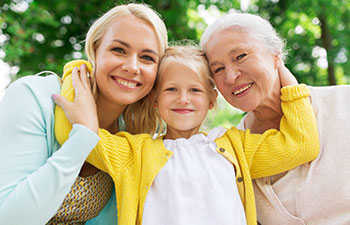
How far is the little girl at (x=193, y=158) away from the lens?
166 centimetres

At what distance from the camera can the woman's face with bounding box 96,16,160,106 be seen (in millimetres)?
1933

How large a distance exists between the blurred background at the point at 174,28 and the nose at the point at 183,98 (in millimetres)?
2579

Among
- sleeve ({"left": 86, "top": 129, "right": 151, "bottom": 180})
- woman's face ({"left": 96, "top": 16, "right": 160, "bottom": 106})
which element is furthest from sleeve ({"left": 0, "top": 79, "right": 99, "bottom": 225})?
woman's face ({"left": 96, "top": 16, "right": 160, "bottom": 106})

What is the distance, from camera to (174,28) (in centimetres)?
483

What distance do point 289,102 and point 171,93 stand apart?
2.34 feet

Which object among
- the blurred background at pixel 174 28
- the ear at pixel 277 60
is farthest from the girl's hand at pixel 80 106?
the blurred background at pixel 174 28

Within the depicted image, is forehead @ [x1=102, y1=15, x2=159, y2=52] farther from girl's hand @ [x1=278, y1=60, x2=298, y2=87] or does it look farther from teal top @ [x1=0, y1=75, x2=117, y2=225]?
girl's hand @ [x1=278, y1=60, x2=298, y2=87]

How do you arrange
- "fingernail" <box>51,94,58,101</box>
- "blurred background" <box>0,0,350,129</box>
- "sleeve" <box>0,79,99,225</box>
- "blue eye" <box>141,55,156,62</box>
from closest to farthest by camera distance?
"sleeve" <box>0,79,99,225</box>
"fingernail" <box>51,94,58,101</box>
"blue eye" <box>141,55,156,62</box>
"blurred background" <box>0,0,350,129</box>

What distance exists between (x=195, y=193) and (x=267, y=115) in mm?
816

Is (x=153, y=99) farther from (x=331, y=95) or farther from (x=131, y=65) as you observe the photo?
(x=331, y=95)

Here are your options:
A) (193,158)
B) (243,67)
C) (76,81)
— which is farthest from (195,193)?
(76,81)

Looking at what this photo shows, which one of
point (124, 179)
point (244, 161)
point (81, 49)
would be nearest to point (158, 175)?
point (124, 179)

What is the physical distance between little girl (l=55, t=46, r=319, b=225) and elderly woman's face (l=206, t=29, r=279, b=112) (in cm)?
11

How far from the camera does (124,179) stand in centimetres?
170
